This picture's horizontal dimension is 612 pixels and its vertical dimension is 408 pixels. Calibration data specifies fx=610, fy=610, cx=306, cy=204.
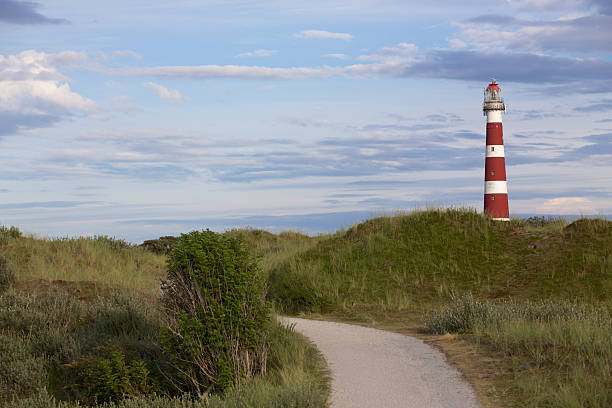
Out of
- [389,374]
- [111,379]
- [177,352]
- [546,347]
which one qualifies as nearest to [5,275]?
[111,379]

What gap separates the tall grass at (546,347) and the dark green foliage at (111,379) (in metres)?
5.97

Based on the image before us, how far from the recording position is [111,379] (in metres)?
10.1

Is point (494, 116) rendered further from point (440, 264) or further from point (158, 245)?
point (158, 245)

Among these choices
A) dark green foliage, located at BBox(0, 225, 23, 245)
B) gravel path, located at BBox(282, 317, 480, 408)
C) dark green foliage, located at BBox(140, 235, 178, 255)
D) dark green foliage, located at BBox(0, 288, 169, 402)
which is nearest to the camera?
gravel path, located at BBox(282, 317, 480, 408)

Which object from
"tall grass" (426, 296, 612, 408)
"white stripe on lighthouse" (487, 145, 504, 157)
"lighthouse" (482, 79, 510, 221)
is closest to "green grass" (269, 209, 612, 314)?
"tall grass" (426, 296, 612, 408)

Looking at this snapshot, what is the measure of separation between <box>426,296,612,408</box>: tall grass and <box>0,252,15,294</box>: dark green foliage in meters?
12.5

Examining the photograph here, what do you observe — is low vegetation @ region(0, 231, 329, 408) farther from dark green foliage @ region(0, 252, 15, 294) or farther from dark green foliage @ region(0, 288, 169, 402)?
dark green foliage @ region(0, 252, 15, 294)

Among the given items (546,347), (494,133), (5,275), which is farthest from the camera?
(494,133)

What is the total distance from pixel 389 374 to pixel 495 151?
91.6ft

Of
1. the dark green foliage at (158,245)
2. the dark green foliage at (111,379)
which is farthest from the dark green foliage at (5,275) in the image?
the dark green foliage at (158,245)

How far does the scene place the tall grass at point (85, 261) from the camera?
22.1 metres

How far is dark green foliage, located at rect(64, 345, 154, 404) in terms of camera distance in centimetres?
1012

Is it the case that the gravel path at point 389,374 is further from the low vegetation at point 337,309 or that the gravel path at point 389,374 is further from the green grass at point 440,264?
the green grass at point 440,264

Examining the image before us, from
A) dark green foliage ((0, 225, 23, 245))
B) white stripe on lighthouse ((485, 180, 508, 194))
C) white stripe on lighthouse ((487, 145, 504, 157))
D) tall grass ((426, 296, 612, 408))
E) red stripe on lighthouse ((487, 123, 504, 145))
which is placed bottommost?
tall grass ((426, 296, 612, 408))
